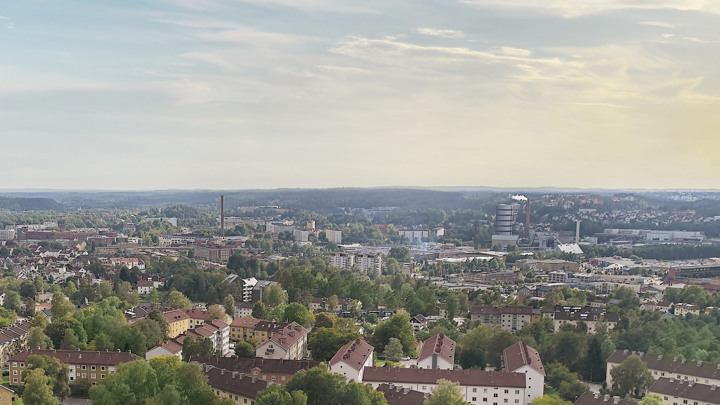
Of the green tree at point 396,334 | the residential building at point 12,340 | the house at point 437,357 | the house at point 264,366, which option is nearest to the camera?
the house at point 264,366

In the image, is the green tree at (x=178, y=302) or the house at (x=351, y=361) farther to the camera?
the green tree at (x=178, y=302)

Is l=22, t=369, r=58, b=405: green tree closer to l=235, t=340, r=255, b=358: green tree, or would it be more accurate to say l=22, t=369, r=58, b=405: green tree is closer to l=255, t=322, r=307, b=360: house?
l=235, t=340, r=255, b=358: green tree

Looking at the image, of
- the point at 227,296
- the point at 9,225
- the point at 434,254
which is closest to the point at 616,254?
the point at 434,254

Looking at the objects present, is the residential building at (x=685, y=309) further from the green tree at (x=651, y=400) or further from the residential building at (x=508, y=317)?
the green tree at (x=651, y=400)

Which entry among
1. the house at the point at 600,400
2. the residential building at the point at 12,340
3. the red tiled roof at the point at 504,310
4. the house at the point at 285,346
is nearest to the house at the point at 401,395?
the house at the point at 600,400

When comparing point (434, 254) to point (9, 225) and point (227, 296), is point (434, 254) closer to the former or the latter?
point (227, 296)

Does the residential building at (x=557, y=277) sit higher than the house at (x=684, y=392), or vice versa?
the house at (x=684, y=392)

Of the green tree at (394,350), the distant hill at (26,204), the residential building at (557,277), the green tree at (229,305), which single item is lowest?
the distant hill at (26,204)
